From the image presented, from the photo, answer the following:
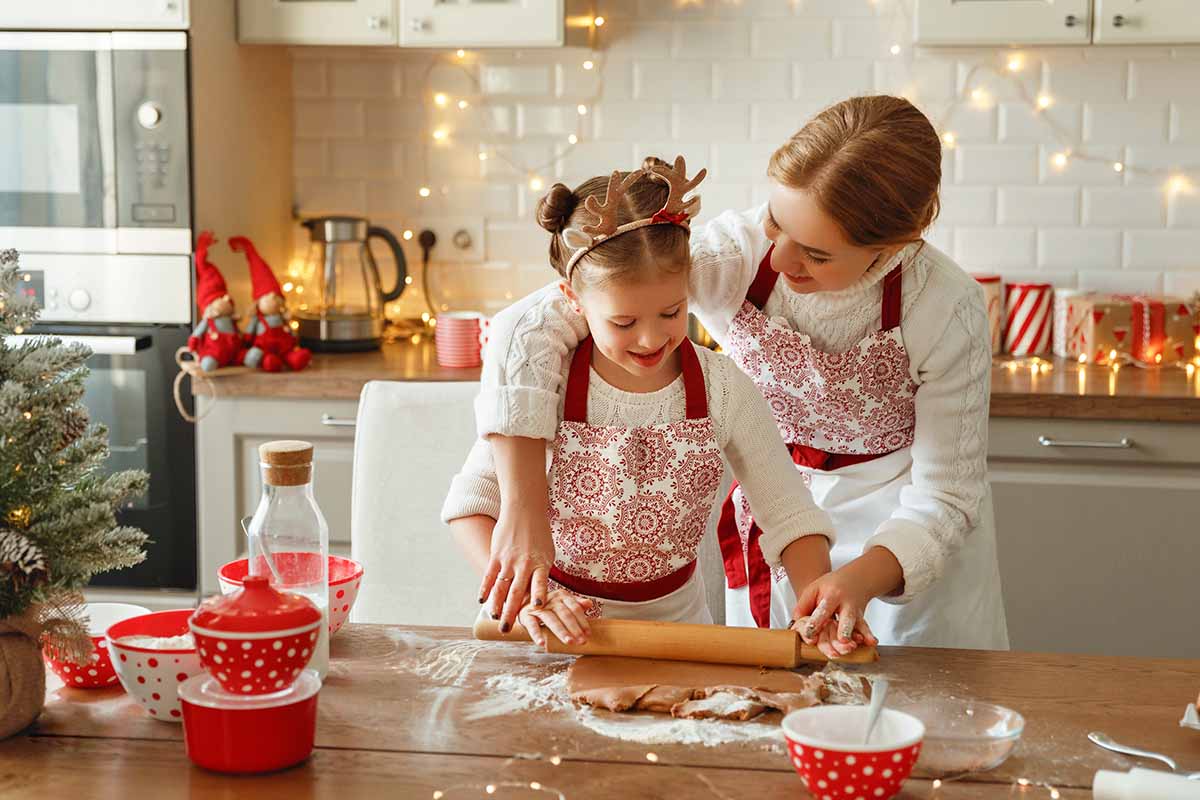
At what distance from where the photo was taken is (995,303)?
128 inches

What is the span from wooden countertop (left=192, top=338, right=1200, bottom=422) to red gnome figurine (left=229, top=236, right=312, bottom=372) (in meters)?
0.03

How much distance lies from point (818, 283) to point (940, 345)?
0.77ft

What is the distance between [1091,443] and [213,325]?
1.90 m

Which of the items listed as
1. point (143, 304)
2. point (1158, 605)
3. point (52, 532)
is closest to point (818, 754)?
point (52, 532)

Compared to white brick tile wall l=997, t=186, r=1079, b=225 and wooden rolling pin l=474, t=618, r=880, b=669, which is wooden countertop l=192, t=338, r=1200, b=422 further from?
wooden rolling pin l=474, t=618, r=880, b=669

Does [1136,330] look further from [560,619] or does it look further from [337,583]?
[337,583]

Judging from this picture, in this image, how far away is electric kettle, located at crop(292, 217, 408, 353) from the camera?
3242 mm

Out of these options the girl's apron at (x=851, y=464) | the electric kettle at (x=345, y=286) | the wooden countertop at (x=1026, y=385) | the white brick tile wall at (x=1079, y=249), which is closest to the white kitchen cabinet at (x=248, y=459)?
the wooden countertop at (x=1026, y=385)

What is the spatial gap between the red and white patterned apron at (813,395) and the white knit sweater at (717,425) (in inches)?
6.9

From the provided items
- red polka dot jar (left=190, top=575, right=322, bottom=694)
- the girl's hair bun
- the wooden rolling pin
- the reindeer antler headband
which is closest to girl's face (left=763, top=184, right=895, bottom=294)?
the reindeer antler headband

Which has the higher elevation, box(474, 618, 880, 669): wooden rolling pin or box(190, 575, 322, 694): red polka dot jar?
box(190, 575, 322, 694): red polka dot jar

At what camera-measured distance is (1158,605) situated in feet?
9.29

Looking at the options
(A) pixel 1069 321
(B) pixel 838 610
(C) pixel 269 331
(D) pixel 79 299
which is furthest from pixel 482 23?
(B) pixel 838 610

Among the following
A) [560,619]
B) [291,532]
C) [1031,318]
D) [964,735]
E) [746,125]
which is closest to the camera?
[964,735]
